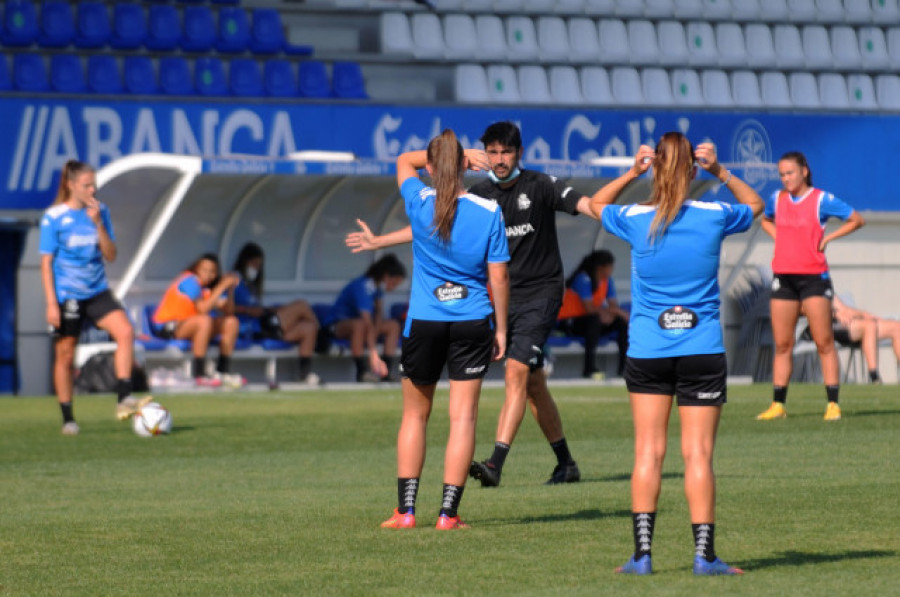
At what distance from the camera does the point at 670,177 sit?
6.14 metres

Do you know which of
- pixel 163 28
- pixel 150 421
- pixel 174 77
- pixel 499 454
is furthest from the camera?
pixel 163 28

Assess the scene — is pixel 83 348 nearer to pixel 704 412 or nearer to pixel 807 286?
pixel 807 286

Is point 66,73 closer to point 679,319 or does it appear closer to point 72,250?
point 72,250

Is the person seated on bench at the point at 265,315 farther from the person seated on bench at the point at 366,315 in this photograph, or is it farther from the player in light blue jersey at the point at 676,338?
the player in light blue jersey at the point at 676,338

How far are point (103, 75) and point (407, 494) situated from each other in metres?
15.2

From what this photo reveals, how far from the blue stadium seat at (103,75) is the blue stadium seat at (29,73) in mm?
592

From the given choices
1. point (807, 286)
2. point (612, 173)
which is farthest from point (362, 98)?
point (807, 286)

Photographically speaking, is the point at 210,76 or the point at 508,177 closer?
the point at 508,177

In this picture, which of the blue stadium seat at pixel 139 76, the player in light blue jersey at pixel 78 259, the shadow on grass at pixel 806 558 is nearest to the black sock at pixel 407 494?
the shadow on grass at pixel 806 558

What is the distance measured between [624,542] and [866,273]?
59.1 ft

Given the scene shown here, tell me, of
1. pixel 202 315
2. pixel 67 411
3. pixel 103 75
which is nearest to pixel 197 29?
pixel 103 75

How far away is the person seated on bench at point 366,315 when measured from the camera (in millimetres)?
20391

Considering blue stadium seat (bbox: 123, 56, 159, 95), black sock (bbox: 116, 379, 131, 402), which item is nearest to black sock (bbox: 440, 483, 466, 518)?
black sock (bbox: 116, 379, 131, 402)

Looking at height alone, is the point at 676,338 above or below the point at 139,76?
A: below
